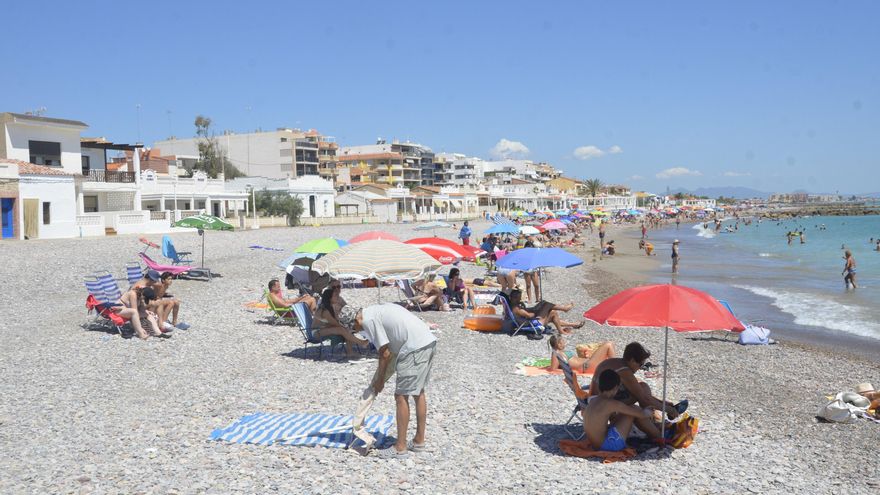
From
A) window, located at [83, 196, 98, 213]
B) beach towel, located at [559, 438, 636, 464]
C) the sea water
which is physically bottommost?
the sea water

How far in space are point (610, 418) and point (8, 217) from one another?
27672mm

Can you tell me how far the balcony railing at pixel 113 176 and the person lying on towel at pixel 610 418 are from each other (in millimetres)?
34373

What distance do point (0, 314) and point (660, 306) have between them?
11.7 m

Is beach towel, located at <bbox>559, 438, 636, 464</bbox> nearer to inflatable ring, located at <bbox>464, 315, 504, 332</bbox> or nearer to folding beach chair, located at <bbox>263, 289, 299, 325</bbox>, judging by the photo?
inflatable ring, located at <bbox>464, 315, 504, 332</bbox>

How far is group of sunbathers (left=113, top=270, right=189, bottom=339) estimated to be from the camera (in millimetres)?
10398

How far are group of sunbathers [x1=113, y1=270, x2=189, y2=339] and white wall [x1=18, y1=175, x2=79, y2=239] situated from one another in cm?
1995

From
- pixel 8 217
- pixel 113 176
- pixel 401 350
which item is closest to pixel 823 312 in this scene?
pixel 401 350

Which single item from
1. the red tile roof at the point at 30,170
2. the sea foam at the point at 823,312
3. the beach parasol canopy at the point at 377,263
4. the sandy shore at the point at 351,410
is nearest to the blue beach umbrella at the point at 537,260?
the sandy shore at the point at 351,410

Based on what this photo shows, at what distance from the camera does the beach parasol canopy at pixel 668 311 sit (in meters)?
5.90

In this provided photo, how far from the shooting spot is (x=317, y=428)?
6.52m

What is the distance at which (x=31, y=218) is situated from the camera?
27.7 meters

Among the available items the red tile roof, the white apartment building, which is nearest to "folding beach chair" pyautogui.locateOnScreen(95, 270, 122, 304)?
the red tile roof

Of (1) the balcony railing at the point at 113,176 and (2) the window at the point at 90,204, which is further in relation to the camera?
(1) the balcony railing at the point at 113,176

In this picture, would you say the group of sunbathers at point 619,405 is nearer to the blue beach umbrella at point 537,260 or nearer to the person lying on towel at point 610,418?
the person lying on towel at point 610,418
